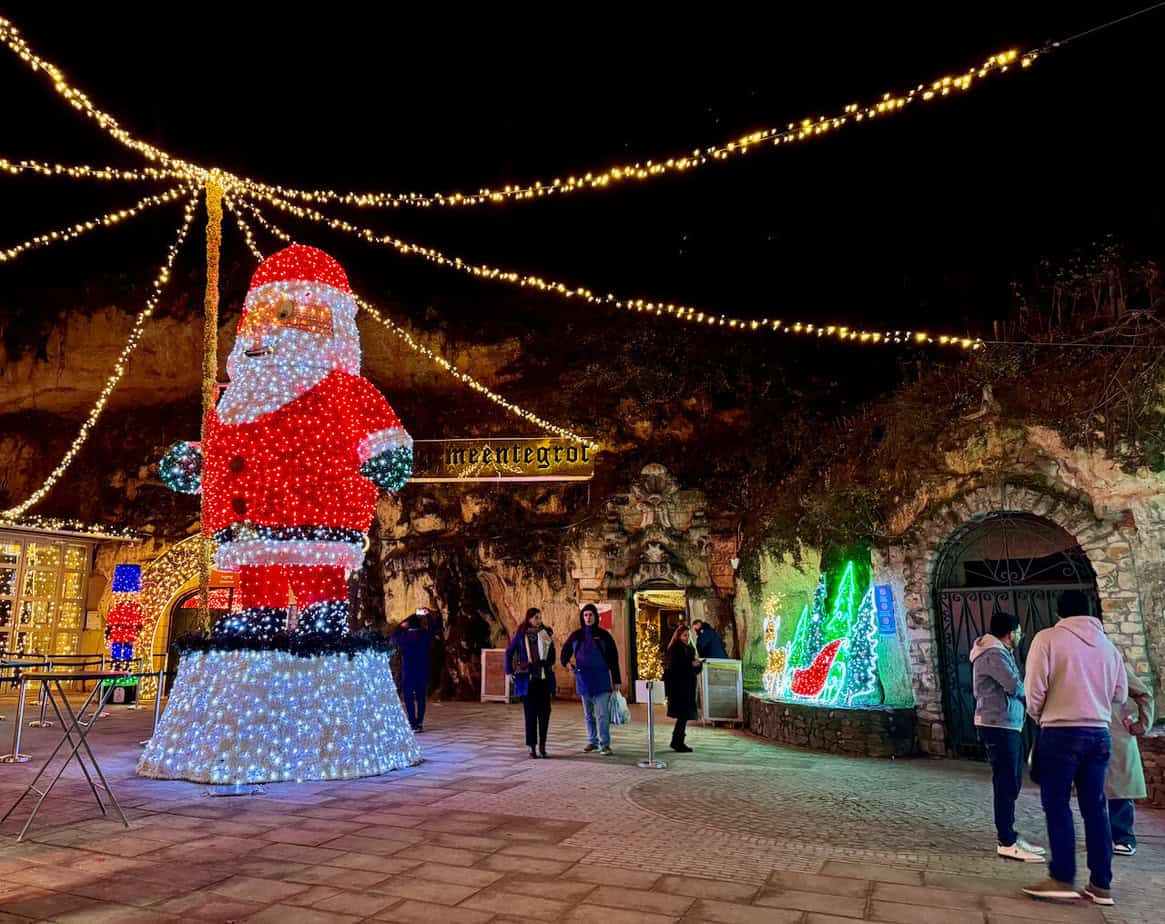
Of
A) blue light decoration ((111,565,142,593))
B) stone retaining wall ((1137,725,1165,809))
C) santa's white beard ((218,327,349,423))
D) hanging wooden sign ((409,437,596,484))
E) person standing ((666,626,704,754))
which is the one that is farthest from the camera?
hanging wooden sign ((409,437,596,484))

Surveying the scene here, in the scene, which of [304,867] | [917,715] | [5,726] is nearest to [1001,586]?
[917,715]

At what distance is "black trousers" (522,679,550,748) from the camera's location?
816 cm

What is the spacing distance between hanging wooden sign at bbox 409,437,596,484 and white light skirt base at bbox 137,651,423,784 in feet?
28.4

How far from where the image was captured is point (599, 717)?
8500 mm

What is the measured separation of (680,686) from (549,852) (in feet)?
15.2

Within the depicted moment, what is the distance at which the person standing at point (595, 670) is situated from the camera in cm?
829

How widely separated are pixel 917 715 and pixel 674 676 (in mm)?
2872

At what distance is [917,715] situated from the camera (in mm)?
8773

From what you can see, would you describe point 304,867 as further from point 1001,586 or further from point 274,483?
point 1001,586

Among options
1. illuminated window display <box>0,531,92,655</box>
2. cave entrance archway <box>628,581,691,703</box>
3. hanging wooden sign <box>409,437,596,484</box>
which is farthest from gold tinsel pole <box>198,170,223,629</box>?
illuminated window display <box>0,531,92,655</box>

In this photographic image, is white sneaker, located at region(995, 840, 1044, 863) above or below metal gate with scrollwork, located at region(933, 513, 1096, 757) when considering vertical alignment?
below

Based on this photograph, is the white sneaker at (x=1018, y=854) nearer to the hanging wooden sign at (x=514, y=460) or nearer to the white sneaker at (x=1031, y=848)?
the white sneaker at (x=1031, y=848)

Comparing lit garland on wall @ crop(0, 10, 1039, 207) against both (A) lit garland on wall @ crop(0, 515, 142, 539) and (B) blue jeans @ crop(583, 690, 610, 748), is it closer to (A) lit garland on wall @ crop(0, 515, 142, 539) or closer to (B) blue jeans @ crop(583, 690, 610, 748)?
(B) blue jeans @ crop(583, 690, 610, 748)

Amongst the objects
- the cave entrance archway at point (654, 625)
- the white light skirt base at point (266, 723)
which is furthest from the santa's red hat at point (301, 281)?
the cave entrance archway at point (654, 625)
